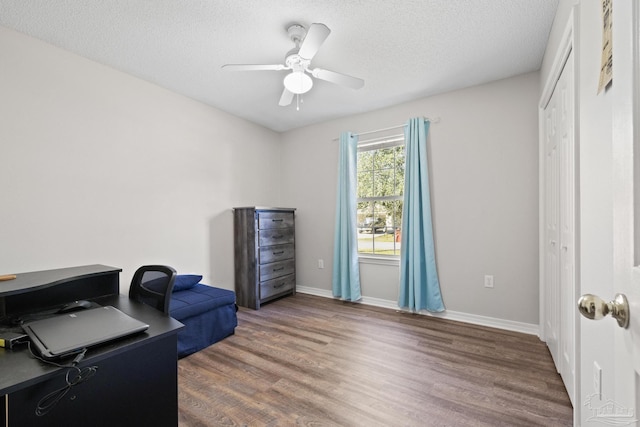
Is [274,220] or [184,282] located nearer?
[184,282]

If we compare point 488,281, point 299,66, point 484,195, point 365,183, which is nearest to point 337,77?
point 299,66

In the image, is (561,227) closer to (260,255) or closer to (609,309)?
(609,309)

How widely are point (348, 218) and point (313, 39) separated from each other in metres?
2.25

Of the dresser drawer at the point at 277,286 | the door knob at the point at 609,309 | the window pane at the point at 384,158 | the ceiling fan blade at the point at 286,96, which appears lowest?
the dresser drawer at the point at 277,286

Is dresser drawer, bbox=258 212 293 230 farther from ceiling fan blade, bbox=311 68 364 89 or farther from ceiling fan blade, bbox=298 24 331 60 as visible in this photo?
ceiling fan blade, bbox=298 24 331 60

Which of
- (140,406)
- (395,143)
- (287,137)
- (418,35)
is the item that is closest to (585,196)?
(418,35)

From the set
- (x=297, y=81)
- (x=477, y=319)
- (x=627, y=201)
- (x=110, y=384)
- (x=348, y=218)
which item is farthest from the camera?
(x=348, y=218)

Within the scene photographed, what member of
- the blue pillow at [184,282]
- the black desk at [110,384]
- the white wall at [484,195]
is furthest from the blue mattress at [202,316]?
the white wall at [484,195]

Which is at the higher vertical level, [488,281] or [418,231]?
[418,231]

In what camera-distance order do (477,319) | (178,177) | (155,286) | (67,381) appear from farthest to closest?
(178,177)
(477,319)
(155,286)
(67,381)

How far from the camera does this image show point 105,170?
2.50 m

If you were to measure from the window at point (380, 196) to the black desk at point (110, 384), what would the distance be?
9.16 feet

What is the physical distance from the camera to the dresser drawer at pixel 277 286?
3.54 metres

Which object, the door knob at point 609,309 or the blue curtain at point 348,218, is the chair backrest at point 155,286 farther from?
the blue curtain at point 348,218
